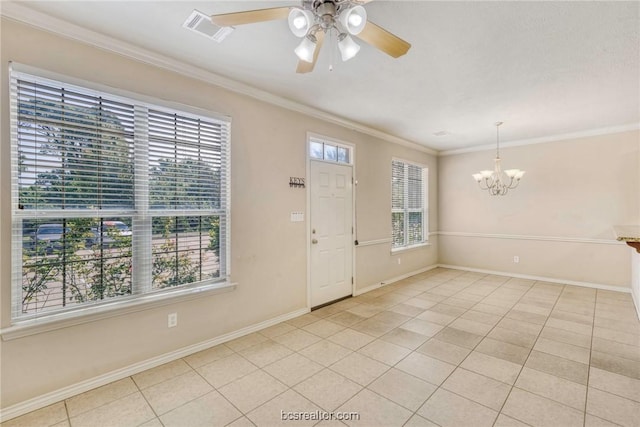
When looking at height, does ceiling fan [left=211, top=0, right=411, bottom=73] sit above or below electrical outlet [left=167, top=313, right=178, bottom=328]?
above

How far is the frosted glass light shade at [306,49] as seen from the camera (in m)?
1.75

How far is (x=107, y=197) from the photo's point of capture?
7.61ft

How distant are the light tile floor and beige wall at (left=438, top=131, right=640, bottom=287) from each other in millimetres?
1368

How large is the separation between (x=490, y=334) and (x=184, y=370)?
305cm

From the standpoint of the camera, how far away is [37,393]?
201 centimetres

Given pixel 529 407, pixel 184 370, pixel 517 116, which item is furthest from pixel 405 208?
pixel 184 370

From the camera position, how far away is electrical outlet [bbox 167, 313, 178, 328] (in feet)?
8.58

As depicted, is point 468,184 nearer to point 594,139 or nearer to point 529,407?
point 594,139

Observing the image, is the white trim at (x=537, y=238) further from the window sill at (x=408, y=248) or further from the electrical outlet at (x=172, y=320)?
the electrical outlet at (x=172, y=320)

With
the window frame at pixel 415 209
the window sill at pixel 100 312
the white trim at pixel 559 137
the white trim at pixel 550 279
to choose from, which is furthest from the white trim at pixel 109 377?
the white trim at pixel 559 137

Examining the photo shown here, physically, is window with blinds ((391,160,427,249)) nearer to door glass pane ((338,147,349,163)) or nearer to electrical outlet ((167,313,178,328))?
door glass pane ((338,147,349,163))

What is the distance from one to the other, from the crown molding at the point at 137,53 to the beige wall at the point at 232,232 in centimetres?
5

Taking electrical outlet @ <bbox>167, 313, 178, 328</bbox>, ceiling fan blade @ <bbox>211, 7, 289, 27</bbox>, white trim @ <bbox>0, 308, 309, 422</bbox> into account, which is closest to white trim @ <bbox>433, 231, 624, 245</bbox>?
white trim @ <bbox>0, 308, 309, 422</bbox>

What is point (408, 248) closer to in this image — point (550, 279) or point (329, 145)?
point (550, 279)
